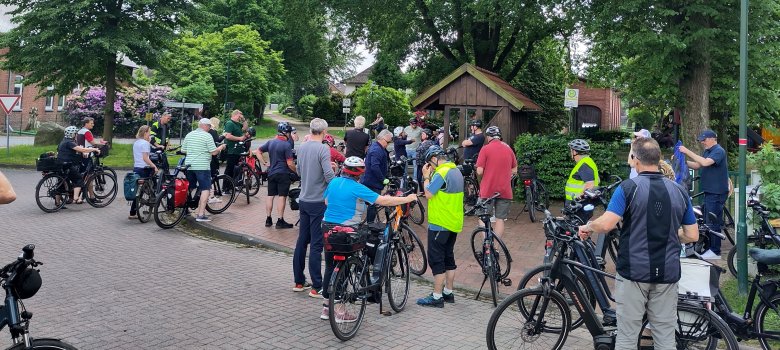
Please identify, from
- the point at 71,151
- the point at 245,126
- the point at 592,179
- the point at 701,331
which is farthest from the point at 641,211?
the point at 245,126

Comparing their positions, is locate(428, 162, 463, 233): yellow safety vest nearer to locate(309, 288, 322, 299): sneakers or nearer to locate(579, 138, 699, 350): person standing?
locate(309, 288, 322, 299): sneakers

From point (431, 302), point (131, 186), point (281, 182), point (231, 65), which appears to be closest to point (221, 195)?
point (131, 186)

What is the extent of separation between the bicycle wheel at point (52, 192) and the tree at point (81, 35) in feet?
35.6

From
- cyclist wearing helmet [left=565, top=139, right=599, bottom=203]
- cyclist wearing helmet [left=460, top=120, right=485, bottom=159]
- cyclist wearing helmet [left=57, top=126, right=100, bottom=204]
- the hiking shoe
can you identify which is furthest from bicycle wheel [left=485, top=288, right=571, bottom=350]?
cyclist wearing helmet [left=57, top=126, right=100, bottom=204]

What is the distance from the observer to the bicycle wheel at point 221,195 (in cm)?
1292

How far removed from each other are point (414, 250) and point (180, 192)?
4.99m

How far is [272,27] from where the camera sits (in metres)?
56.9

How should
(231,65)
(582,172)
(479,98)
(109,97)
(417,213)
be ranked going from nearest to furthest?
1. (582,172)
2. (417,213)
3. (479,98)
4. (109,97)
5. (231,65)

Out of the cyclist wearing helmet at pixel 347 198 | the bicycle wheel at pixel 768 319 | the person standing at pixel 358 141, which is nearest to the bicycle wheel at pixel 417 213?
the person standing at pixel 358 141

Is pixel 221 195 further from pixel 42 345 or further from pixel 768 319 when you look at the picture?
pixel 768 319

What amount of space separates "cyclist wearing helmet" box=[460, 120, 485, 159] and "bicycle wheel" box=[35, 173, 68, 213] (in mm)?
7987

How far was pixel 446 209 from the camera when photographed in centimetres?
679

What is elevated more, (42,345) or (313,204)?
(313,204)

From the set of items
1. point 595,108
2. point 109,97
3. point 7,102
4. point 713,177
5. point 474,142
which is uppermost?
point 595,108
